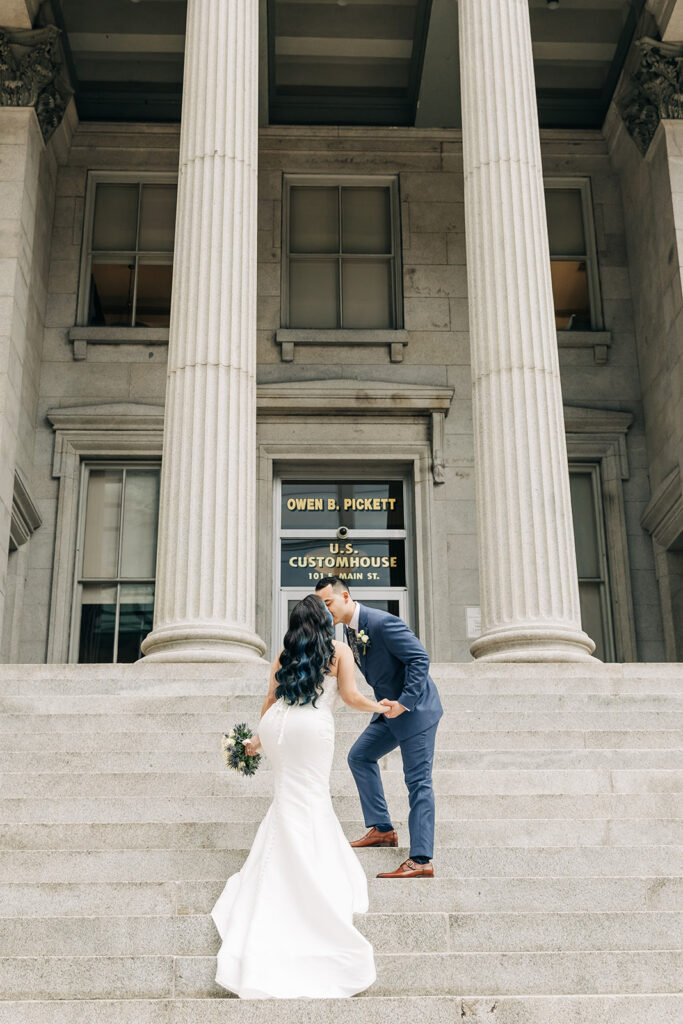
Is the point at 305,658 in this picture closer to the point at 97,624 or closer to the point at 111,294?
the point at 97,624

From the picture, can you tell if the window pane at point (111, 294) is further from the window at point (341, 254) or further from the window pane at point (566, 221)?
the window pane at point (566, 221)

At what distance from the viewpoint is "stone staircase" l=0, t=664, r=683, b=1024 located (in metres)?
5.72

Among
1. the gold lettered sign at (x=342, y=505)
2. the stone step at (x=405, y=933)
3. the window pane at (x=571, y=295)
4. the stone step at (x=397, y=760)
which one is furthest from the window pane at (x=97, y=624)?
the stone step at (x=405, y=933)

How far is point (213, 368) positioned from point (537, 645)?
4.36 meters

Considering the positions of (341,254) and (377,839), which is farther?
(341,254)

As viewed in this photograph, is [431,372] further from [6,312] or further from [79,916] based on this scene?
[79,916]

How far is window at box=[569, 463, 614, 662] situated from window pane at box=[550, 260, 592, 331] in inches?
99.8

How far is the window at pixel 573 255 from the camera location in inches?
771

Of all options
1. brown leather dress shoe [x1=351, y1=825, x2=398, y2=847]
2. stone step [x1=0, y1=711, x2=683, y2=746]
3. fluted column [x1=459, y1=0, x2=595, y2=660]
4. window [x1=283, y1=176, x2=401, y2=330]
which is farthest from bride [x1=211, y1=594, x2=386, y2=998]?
window [x1=283, y1=176, x2=401, y2=330]

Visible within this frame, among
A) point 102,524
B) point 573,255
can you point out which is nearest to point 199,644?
point 102,524

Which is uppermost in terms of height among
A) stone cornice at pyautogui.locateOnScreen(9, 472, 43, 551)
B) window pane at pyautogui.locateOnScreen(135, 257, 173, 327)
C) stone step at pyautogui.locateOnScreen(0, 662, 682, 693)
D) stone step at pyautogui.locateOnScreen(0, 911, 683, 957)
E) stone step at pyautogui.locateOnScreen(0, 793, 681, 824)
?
window pane at pyautogui.locateOnScreen(135, 257, 173, 327)

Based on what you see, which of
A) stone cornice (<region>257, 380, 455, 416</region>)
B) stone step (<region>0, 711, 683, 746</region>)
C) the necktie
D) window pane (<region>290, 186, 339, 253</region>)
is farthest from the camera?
window pane (<region>290, 186, 339, 253</region>)

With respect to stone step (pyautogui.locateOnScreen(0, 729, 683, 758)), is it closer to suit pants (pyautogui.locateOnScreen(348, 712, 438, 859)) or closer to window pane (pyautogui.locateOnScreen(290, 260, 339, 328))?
suit pants (pyautogui.locateOnScreen(348, 712, 438, 859))

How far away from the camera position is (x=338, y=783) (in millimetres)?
8242
